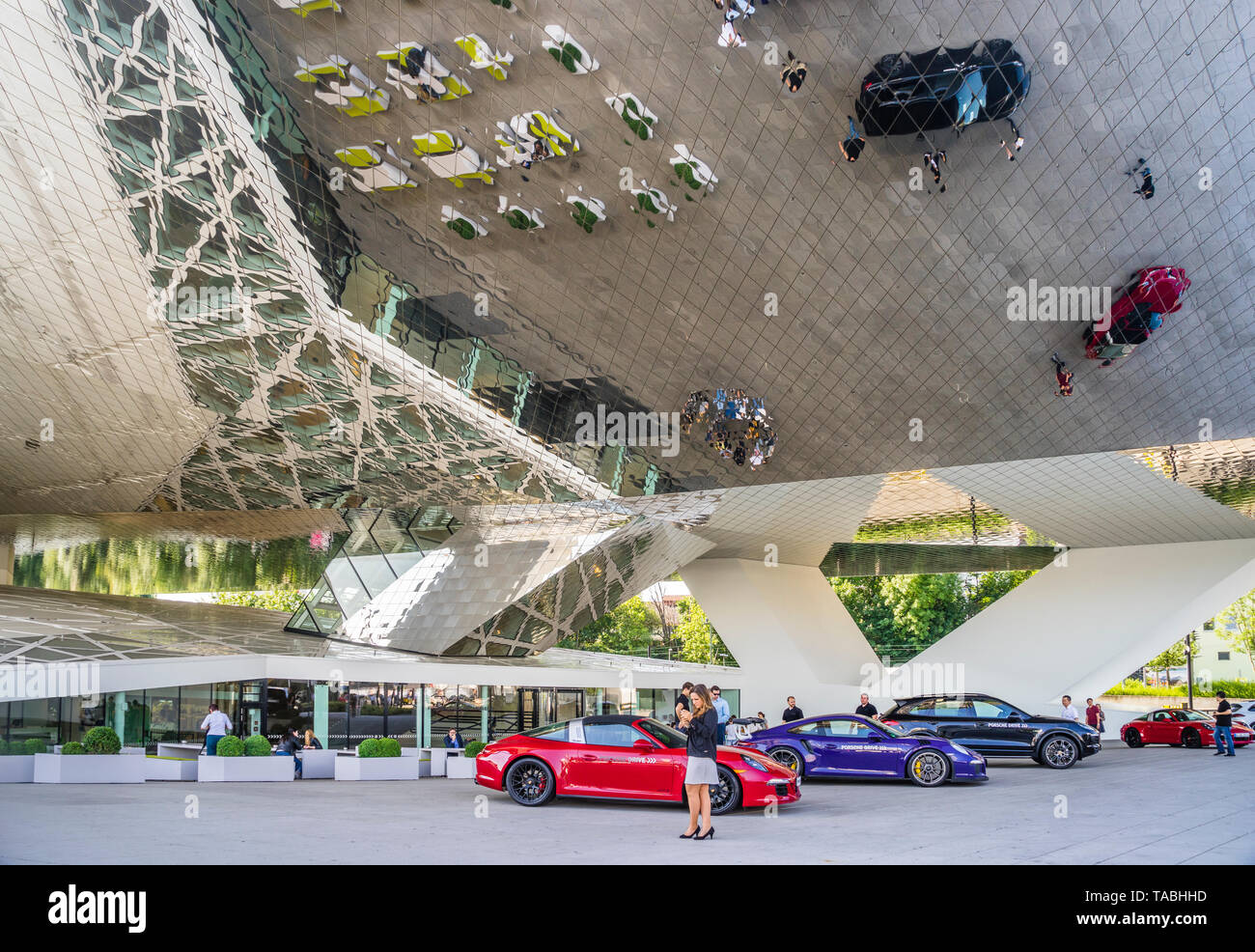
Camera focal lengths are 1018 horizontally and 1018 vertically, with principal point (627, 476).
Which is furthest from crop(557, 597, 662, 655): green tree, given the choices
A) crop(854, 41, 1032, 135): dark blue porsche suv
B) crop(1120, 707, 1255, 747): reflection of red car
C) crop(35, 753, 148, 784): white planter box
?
crop(854, 41, 1032, 135): dark blue porsche suv

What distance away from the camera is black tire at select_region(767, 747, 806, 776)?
51.4 feet

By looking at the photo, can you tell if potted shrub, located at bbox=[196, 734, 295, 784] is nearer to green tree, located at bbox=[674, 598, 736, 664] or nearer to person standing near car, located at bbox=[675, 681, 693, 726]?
person standing near car, located at bbox=[675, 681, 693, 726]

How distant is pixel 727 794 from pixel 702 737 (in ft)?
8.03

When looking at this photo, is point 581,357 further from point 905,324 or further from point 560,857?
point 560,857

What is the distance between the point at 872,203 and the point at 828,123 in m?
1.44

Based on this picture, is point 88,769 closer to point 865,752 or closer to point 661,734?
point 661,734

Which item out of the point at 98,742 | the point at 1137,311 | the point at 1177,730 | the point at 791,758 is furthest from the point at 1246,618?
the point at 98,742

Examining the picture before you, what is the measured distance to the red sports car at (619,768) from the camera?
37.6 ft

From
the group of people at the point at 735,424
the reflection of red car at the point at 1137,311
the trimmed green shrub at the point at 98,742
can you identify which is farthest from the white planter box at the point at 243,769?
the reflection of red car at the point at 1137,311

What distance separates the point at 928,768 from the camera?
49.4 feet

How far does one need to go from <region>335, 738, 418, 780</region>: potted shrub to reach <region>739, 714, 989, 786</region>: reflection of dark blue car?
6.03m

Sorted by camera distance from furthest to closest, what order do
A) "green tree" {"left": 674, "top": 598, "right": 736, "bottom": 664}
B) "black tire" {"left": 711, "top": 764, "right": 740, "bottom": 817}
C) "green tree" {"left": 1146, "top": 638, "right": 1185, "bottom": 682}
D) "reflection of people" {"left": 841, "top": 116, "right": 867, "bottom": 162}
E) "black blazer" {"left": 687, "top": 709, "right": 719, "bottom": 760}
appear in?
"green tree" {"left": 1146, "top": 638, "right": 1185, "bottom": 682} → "green tree" {"left": 674, "top": 598, "right": 736, "bottom": 664} → "reflection of people" {"left": 841, "top": 116, "right": 867, "bottom": 162} → "black tire" {"left": 711, "top": 764, "right": 740, "bottom": 817} → "black blazer" {"left": 687, "top": 709, "right": 719, "bottom": 760}

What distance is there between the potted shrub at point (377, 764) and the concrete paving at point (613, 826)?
1.86 m
